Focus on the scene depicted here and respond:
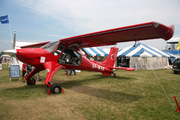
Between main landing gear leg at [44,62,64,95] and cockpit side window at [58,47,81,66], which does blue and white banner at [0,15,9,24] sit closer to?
cockpit side window at [58,47,81,66]

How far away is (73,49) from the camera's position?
6.86 meters

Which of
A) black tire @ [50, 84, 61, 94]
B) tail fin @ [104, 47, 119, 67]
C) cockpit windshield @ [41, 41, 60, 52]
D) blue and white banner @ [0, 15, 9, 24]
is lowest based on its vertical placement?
black tire @ [50, 84, 61, 94]

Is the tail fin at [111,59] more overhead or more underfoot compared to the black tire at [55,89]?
more overhead

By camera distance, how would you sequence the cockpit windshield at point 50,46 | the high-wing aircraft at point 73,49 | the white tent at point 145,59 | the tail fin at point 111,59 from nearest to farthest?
the high-wing aircraft at point 73,49
the cockpit windshield at point 50,46
the tail fin at point 111,59
the white tent at point 145,59

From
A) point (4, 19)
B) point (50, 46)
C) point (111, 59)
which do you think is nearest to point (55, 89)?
point (50, 46)

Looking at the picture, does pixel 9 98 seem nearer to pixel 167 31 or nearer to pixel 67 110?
pixel 67 110

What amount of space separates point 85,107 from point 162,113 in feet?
7.71

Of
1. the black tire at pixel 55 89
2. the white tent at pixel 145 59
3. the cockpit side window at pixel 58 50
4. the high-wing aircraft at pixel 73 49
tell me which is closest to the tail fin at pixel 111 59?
the high-wing aircraft at pixel 73 49

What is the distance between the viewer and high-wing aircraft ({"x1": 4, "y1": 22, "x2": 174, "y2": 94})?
12.7ft

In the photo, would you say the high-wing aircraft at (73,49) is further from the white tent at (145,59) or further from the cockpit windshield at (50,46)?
the white tent at (145,59)

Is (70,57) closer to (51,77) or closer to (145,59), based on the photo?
(51,77)

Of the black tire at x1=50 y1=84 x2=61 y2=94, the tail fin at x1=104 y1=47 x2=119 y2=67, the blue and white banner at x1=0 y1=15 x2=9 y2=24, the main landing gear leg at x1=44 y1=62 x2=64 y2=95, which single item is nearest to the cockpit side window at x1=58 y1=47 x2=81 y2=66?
the main landing gear leg at x1=44 y1=62 x2=64 y2=95

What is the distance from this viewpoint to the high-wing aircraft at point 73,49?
388cm

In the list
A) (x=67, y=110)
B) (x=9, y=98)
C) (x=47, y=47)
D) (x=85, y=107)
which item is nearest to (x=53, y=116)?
(x=67, y=110)
